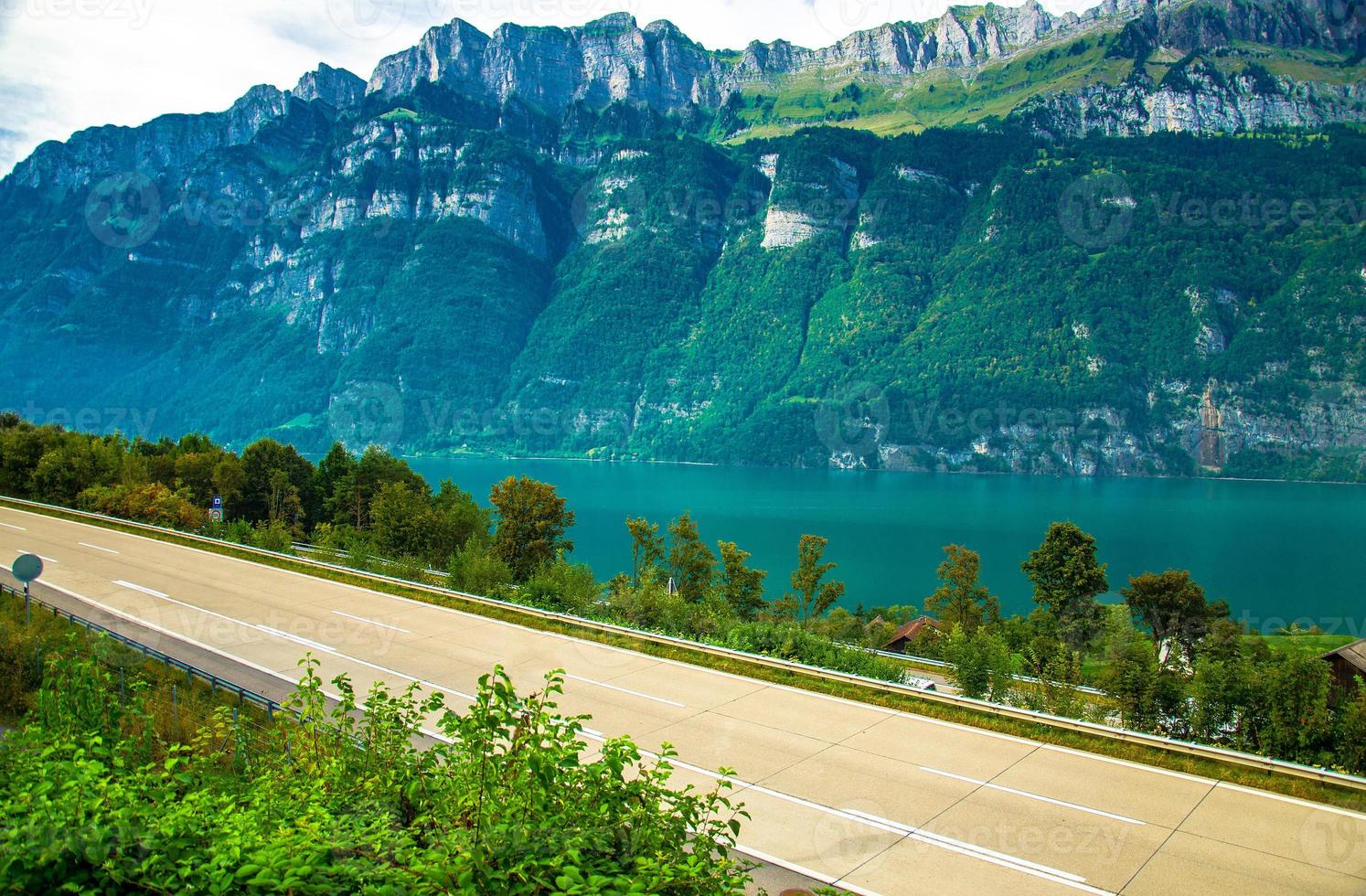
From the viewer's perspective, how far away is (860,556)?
77000 mm

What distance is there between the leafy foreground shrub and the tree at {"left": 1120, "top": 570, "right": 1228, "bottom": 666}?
44.5 m

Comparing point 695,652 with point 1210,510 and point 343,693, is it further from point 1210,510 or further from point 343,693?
point 1210,510

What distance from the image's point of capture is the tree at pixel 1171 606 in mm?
42750

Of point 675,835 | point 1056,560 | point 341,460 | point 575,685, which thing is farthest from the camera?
point 341,460

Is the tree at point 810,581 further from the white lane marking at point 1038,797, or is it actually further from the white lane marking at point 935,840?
the white lane marking at point 935,840

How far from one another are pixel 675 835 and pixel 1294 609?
234 feet

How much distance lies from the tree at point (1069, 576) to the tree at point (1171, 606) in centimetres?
193

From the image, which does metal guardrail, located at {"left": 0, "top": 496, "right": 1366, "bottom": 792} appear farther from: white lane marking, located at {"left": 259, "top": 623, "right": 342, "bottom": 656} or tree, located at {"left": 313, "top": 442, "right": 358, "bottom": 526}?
tree, located at {"left": 313, "top": 442, "right": 358, "bottom": 526}

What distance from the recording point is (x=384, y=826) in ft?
16.1

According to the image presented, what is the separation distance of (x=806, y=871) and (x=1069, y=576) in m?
40.1

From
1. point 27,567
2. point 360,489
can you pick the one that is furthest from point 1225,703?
point 360,489

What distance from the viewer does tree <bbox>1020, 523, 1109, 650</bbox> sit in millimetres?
43875

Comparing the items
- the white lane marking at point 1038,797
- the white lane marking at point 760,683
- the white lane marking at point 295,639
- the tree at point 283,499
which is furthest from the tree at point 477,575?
the tree at point 283,499

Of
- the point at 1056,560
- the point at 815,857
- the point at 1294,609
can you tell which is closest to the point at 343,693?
the point at 815,857
